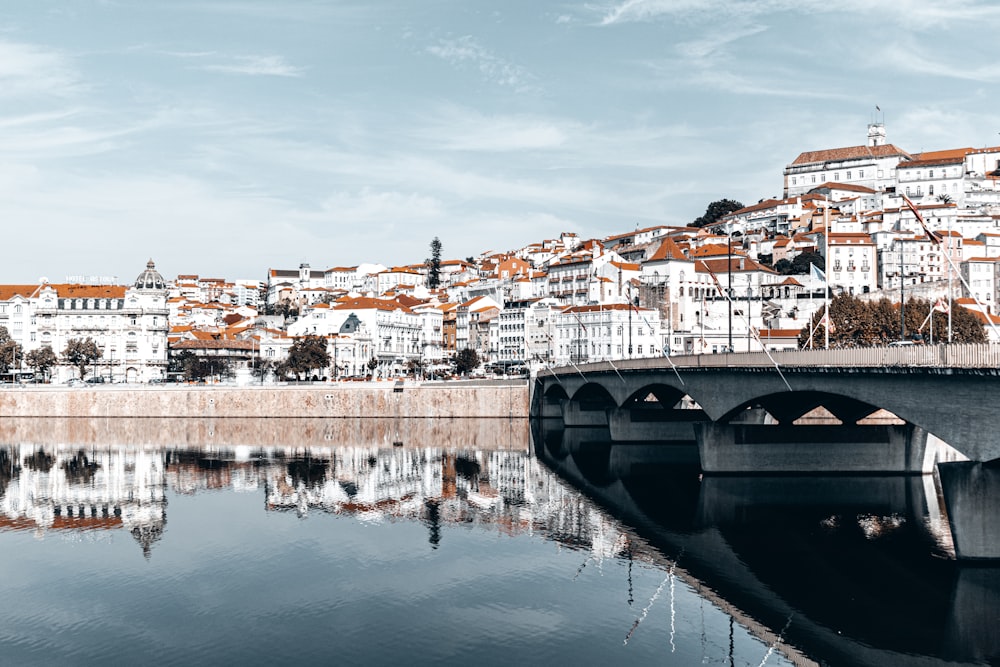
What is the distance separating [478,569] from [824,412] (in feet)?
166

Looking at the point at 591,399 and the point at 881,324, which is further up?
the point at 881,324

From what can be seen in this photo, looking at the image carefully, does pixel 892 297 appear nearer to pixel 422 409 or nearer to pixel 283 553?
pixel 422 409

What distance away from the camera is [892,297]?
151875mm

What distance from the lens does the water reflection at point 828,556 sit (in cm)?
2970

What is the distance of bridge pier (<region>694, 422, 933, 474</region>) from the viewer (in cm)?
5662

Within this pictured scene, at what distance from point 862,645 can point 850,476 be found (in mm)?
29618

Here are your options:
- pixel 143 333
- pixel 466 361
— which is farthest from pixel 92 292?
pixel 466 361

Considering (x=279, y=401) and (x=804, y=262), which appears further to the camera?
(x=804, y=262)

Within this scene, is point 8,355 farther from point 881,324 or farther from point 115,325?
point 881,324

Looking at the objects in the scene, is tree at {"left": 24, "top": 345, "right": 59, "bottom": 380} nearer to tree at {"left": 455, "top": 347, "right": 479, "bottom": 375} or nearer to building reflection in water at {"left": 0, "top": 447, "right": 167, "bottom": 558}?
tree at {"left": 455, "top": 347, "right": 479, "bottom": 375}

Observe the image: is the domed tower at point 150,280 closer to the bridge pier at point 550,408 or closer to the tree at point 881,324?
the bridge pier at point 550,408

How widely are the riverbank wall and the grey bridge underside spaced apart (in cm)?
3011

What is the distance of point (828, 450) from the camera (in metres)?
56.6

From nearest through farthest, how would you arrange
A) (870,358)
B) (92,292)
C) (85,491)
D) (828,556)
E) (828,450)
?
1. (828,556)
2. (870,358)
3. (828,450)
4. (85,491)
5. (92,292)
